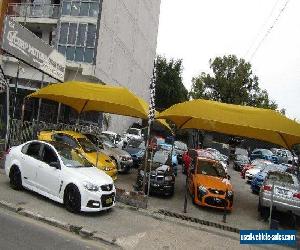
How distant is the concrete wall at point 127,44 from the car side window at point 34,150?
18668 millimetres

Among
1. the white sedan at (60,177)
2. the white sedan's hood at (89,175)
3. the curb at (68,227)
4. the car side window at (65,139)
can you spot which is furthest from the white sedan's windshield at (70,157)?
the car side window at (65,139)

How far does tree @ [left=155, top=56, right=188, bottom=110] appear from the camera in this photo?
6056 centimetres

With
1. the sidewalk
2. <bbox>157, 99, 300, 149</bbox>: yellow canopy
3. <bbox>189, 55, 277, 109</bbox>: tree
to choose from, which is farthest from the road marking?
<bbox>189, 55, 277, 109</bbox>: tree

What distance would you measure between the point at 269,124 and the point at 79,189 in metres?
6.93

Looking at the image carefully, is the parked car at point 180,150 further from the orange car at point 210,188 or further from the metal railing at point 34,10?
the metal railing at point 34,10

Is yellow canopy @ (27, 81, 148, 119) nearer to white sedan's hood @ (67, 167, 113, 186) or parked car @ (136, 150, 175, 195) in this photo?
parked car @ (136, 150, 175, 195)

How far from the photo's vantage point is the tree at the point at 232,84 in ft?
192

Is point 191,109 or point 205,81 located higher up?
point 205,81

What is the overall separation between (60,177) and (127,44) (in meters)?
28.6

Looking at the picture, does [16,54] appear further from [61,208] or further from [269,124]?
[269,124]

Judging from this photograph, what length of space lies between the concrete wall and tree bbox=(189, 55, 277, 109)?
45.4 ft

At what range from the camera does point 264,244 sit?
35.5 ft

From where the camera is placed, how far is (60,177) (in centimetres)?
1098

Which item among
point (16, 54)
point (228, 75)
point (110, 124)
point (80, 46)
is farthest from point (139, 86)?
point (16, 54)
